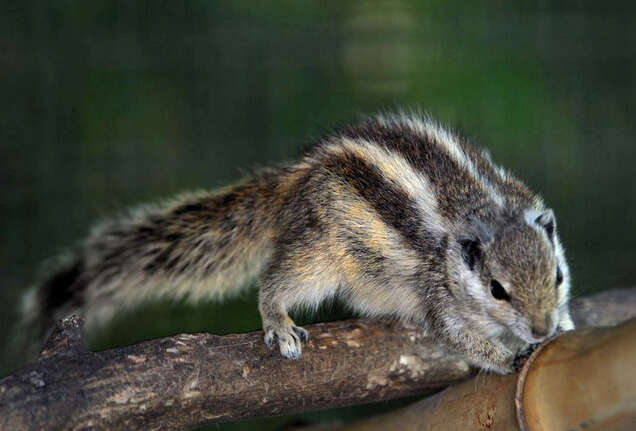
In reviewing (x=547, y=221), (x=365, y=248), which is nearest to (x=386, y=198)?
(x=365, y=248)

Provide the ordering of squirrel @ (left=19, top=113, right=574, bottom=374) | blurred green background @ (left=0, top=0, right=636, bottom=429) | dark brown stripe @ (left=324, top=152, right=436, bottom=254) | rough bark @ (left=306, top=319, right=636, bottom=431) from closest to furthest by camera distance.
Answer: rough bark @ (left=306, top=319, right=636, bottom=431), squirrel @ (left=19, top=113, right=574, bottom=374), dark brown stripe @ (left=324, top=152, right=436, bottom=254), blurred green background @ (left=0, top=0, right=636, bottom=429)

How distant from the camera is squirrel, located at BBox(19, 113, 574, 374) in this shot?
1.42 m

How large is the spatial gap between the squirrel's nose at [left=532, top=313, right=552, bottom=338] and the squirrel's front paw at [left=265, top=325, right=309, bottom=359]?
42 centimetres

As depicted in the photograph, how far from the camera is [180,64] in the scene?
2619 mm

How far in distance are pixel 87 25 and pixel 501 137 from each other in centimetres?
145

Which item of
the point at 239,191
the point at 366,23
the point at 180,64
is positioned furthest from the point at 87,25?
the point at 239,191

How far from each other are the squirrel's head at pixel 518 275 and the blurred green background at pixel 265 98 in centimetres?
93

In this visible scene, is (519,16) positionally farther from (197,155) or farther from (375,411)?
(375,411)

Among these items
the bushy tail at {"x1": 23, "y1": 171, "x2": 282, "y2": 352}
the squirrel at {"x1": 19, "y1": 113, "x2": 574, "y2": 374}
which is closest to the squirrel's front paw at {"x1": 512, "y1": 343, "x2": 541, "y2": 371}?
the squirrel at {"x1": 19, "y1": 113, "x2": 574, "y2": 374}

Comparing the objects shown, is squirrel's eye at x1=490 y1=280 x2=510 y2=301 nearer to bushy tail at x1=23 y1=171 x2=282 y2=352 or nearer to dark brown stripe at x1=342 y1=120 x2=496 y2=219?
dark brown stripe at x1=342 y1=120 x2=496 y2=219

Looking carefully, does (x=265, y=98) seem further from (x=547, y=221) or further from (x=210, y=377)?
(x=210, y=377)

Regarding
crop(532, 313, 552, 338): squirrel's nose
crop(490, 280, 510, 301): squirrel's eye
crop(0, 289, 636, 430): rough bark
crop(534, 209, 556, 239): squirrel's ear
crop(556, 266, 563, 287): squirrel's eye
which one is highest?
crop(534, 209, 556, 239): squirrel's ear

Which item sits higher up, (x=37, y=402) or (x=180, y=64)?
(x=180, y=64)

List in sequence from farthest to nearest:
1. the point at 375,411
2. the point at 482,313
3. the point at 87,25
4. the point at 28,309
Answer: the point at 87,25, the point at 375,411, the point at 28,309, the point at 482,313
